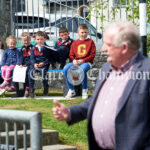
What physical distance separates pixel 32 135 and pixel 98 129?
521mm

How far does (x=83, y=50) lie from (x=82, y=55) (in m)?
0.12

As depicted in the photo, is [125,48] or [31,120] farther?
[125,48]

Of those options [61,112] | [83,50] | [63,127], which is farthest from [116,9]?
[61,112]

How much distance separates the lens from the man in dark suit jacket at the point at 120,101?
3.81m

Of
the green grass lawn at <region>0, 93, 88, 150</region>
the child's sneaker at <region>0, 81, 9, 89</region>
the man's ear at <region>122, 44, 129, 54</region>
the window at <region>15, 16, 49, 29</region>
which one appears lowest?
the green grass lawn at <region>0, 93, 88, 150</region>

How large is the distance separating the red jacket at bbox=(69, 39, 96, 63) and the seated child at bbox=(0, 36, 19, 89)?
1.47 metres

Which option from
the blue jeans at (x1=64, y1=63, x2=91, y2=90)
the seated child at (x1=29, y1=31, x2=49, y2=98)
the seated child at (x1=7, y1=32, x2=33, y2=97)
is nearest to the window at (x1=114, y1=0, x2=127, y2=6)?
the seated child at (x1=29, y1=31, x2=49, y2=98)

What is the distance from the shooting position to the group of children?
11180 mm

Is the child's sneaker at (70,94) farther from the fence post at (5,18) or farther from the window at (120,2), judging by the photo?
the fence post at (5,18)

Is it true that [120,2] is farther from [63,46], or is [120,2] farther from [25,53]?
[25,53]

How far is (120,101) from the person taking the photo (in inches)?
152

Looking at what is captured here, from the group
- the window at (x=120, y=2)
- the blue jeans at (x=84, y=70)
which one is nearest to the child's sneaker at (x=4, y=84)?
the blue jeans at (x=84, y=70)

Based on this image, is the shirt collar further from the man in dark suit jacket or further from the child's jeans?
the child's jeans

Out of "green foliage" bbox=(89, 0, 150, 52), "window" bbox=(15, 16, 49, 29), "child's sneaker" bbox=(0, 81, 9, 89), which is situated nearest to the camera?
"child's sneaker" bbox=(0, 81, 9, 89)
